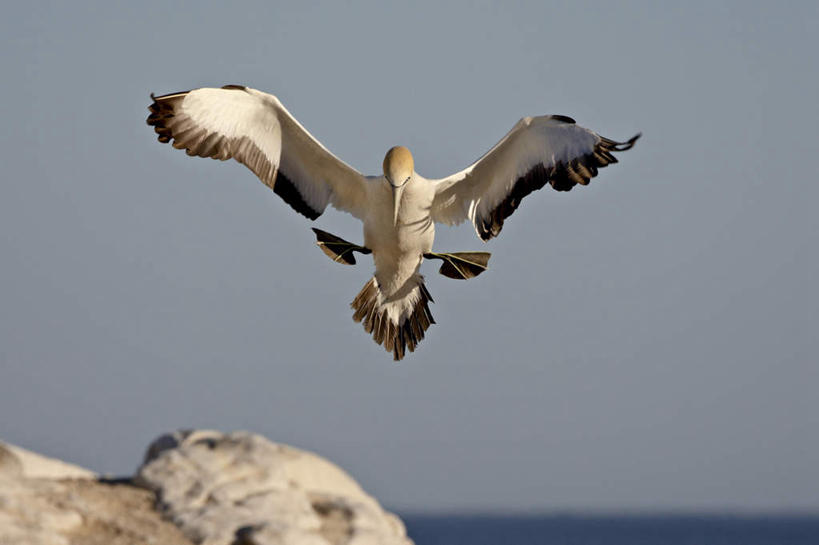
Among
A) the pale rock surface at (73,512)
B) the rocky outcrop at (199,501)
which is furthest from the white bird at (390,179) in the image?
the pale rock surface at (73,512)

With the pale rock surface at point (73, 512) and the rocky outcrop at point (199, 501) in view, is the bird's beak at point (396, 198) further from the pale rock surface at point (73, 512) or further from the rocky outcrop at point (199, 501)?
the pale rock surface at point (73, 512)

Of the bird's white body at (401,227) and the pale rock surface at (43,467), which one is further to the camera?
the pale rock surface at (43,467)

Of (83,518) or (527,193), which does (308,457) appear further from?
(527,193)

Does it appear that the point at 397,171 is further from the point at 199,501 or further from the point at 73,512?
the point at 73,512

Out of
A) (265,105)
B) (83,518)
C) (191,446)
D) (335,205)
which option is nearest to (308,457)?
(191,446)

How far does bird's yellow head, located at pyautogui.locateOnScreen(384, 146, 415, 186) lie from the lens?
33.7ft

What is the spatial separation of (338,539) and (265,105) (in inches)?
198

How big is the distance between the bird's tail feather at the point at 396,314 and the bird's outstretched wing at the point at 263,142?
703mm

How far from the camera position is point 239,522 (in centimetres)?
1311

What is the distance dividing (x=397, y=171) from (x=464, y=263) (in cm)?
106

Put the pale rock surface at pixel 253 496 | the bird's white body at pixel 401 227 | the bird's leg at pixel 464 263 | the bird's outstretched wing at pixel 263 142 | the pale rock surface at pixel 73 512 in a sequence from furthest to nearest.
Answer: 1. the pale rock surface at pixel 253 496
2. the pale rock surface at pixel 73 512
3. the bird's leg at pixel 464 263
4. the bird's white body at pixel 401 227
5. the bird's outstretched wing at pixel 263 142

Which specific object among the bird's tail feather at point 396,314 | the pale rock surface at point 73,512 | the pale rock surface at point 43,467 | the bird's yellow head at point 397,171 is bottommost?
the pale rock surface at point 73,512

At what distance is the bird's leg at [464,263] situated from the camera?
10.8m

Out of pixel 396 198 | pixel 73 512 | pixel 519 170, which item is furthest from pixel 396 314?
pixel 73 512
